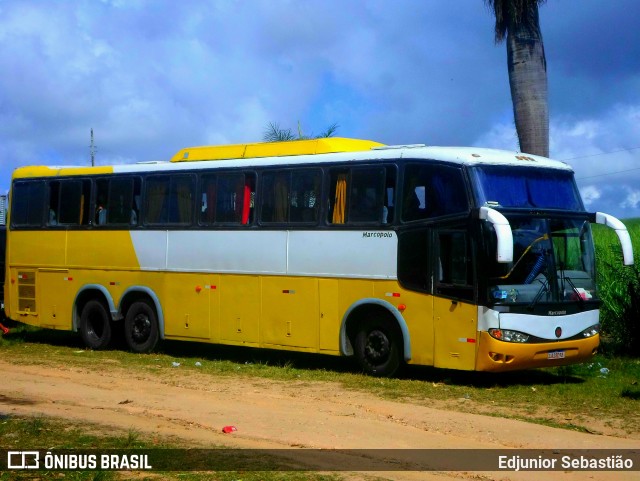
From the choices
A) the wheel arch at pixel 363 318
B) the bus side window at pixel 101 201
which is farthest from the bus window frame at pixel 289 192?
the bus side window at pixel 101 201

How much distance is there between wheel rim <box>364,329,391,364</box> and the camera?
1619 centimetres

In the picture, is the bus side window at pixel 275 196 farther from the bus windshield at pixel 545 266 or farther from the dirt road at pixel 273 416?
the bus windshield at pixel 545 266

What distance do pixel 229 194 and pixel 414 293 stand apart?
4269 mm

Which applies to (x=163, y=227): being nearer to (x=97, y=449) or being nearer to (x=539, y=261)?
(x=539, y=261)

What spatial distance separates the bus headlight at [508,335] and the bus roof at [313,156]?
233 centimetres

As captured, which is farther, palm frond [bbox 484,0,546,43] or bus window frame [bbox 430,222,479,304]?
palm frond [bbox 484,0,546,43]

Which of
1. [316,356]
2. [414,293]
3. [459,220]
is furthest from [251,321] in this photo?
[459,220]

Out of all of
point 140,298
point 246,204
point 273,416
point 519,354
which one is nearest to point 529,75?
point 246,204

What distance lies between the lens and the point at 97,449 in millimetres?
10125

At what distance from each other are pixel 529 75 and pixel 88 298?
31.2ft

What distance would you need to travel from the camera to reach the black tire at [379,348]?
1605cm

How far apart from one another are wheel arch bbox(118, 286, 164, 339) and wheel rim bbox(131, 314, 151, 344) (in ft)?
1.10

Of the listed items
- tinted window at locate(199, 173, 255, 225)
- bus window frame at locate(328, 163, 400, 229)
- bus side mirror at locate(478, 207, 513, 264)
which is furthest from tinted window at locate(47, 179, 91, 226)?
bus side mirror at locate(478, 207, 513, 264)

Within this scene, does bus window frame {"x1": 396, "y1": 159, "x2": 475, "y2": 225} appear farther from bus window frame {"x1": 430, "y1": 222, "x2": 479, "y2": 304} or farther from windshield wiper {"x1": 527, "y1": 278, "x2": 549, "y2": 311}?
windshield wiper {"x1": 527, "y1": 278, "x2": 549, "y2": 311}
